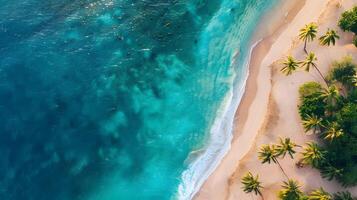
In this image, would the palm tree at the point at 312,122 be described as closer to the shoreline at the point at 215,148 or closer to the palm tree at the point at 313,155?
the palm tree at the point at 313,155

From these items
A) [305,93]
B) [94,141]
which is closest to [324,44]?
[305,93]

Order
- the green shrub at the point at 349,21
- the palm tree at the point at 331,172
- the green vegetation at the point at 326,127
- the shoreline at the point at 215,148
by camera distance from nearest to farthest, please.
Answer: the palm tree at the point at 331,172, the green vegetation at the point at 326,127, the green shrub at the point at 349,21, the shoreline at the point at 215,148

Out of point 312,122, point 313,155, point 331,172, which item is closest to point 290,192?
point 313,155

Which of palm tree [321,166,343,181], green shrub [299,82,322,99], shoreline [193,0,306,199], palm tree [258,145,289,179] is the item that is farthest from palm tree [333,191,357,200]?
shoreline [193,0,306,199]

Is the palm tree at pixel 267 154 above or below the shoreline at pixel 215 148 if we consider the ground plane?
below

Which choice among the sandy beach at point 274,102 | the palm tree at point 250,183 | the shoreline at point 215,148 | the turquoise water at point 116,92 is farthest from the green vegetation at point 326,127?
the turquoise water at point 116,92

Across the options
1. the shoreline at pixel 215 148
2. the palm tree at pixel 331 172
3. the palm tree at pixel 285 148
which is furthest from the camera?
the shoreline at pixel 215 148

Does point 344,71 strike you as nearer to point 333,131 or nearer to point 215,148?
point 333,131

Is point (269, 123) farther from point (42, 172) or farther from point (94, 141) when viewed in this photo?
point (42, 172)
